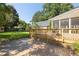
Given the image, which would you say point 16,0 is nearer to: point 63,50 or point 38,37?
point 38,37

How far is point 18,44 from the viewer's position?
3322 millimetres

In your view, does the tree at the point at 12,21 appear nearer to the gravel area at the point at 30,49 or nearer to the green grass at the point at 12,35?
the green grass at the point at 12,35

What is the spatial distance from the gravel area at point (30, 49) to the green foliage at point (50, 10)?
0.32m

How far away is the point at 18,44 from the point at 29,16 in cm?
40

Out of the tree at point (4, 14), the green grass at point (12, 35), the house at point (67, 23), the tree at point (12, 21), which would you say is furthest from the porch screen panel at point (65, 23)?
the tree at point (4, 14)

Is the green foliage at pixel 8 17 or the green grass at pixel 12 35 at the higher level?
the green foliage at pixel 8 17

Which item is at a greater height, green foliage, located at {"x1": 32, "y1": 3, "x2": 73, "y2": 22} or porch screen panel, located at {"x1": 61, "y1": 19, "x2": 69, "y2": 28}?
green foliage, located at {"x1": 32, "y1": 3, "x2": 73, "y2": 22}

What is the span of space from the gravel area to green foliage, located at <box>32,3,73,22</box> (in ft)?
1.06

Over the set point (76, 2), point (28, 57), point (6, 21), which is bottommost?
point (28, 57)

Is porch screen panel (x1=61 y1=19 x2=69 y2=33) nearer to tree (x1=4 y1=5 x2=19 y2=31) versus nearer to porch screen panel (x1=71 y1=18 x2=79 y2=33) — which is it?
porch screen panel (x1=71 y1=18 x2=79 y2=33)

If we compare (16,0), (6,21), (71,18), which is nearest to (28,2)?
(16,0)

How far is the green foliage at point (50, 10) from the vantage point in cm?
324

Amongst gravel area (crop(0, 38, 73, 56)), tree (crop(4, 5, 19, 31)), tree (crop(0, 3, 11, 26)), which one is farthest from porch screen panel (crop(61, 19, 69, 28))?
tree (crop(0, 3, 11, 26))

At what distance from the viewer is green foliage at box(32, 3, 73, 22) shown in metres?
3.24
